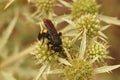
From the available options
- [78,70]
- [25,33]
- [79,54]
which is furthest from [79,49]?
[25,33]

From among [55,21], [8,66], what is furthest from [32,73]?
[55,21]

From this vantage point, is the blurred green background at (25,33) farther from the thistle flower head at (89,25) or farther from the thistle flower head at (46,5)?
the thistle flower head at (89,25)

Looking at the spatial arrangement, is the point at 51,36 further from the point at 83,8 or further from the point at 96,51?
the point at 83,8

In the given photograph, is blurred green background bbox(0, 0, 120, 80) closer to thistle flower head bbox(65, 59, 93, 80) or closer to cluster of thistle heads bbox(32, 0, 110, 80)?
cluster of thistle heads bbox(32, 0, 110, 80)

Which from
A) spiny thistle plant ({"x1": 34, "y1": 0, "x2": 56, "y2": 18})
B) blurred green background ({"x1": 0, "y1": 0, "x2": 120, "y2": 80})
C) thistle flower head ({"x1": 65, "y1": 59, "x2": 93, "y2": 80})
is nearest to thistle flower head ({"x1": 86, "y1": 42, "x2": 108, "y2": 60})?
thistle flower head ({"x1": 65, "y1": 59, "x2": 93, "y2": 80})

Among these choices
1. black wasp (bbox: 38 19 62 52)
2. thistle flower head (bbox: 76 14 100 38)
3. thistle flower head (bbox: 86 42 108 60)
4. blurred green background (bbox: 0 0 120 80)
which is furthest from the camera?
blurred green background (bbox: 0 0 120 80)

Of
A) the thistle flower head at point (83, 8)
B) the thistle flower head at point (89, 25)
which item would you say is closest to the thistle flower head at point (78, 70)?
the thistle flower head at point (89, 25)

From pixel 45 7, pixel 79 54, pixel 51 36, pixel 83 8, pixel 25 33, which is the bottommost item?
pixel 79 54
